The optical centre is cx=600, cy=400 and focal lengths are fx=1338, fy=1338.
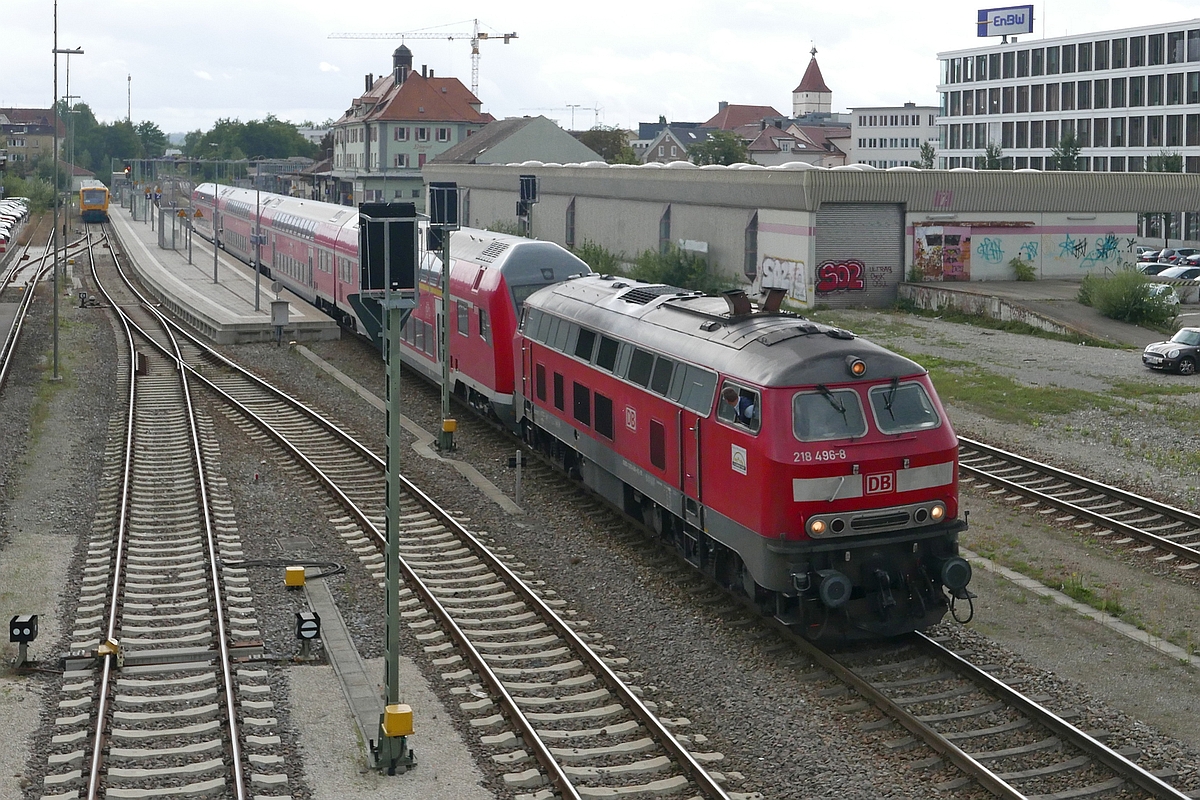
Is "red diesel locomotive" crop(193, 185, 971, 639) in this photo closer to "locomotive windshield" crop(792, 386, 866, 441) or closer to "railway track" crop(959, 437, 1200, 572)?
"locomotive windshield" crop(792, 386, 866, 441)

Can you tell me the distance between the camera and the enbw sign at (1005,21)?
10775cm

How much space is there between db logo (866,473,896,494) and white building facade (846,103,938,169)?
495 ft

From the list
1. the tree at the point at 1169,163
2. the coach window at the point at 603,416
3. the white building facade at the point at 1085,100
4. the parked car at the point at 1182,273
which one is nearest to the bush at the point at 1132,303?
the parked car at the point at 1182,273

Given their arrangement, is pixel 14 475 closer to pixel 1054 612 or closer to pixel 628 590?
pixel 628 590

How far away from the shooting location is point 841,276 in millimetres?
51500

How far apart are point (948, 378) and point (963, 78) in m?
85.3

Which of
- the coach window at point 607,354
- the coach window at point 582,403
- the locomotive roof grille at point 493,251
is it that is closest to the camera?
the coach window at point 607,354

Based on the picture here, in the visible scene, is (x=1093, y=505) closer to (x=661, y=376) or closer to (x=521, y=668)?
(x=661, y=376)

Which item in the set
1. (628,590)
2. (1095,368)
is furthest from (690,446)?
(1095,368)

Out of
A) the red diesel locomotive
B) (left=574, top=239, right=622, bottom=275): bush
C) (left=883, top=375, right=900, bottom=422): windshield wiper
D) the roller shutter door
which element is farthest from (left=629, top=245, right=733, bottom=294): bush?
(left=883, top=375, right=900, bottom=422): windshield wiper

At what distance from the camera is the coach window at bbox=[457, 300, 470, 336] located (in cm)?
2795

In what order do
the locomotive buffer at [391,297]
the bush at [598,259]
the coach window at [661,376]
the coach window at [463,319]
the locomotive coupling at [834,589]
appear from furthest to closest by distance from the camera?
the bush at [598,259], the coach window at [463,319], the coach window at [661,376], the locomotive coupling at [834,589], the locomotive buffer at [391,297]

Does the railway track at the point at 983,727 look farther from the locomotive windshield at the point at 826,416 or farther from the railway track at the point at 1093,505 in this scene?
the railway track at the point at 1093,505

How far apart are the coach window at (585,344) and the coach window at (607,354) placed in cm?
35
